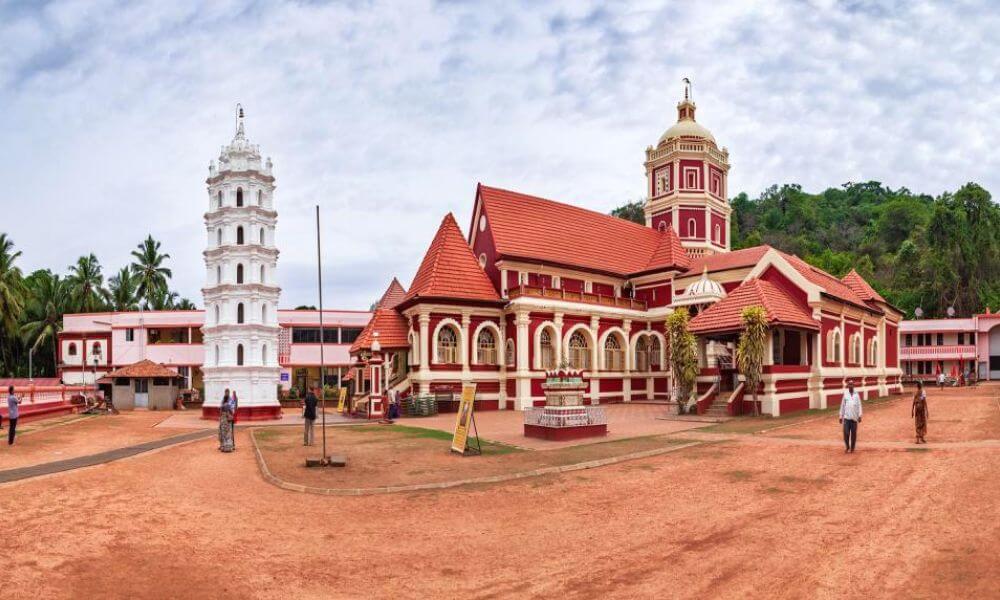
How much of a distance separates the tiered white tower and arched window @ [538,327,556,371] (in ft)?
42.8

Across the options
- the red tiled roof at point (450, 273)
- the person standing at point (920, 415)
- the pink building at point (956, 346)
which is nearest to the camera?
the person standing at point (920, 415)

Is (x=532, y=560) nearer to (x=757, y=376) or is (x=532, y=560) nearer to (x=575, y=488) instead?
(x=575, y=488)

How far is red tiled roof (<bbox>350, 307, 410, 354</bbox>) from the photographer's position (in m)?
33.7

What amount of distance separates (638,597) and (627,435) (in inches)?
489

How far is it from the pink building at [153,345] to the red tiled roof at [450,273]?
17465mm

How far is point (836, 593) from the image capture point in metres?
7.01

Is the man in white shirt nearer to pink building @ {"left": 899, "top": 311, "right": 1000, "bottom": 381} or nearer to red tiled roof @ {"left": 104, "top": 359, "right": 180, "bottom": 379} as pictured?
red tiled roof @ {"left": 104, "top": 359, "right": 180, "bottom": 379}

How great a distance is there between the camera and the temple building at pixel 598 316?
90.8 feet

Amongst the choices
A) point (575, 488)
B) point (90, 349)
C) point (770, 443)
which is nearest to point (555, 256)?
point (770, 443)

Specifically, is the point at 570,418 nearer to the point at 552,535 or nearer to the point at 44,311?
the point at 552,535

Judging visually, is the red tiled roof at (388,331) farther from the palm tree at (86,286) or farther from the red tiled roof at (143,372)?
the palm tree at (86,286)

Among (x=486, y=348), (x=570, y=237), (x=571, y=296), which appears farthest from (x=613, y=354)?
(x=486, y=348)

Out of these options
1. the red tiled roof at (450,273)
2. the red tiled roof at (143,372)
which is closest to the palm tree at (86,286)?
the red tiled roof at (143,372)

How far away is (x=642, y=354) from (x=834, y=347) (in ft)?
36.4
